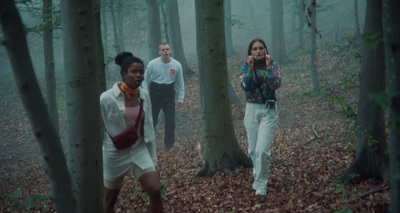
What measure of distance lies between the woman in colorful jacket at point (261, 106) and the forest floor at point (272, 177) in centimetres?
43

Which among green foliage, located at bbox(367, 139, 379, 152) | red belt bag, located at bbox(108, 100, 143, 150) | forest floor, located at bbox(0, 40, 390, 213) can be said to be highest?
red belt bag, located at bbox(108, 100, 143, 150)

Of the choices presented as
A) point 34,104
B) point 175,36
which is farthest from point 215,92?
point 175,36

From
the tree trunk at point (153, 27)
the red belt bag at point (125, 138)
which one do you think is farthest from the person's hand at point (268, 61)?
the tree trunk at point (153, 27)

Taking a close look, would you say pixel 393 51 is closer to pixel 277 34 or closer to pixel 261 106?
pixel 261 106

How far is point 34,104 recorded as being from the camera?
230cm

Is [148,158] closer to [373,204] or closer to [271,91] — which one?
[271,91]

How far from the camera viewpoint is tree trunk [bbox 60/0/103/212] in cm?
320

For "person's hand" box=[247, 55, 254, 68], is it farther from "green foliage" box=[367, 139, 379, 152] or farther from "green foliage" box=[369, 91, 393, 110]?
"green foliage" box=[369, 91, 393, 110]

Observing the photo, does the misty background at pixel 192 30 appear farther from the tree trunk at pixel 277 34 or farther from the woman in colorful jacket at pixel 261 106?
the woman in colorful jacket at pixel 261 106

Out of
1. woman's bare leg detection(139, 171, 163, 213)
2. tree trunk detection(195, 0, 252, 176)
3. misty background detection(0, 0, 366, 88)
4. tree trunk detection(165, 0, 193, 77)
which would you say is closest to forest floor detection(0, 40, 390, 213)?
tree trunk detection(195, 0, 252, 176)

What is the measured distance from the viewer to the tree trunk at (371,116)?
4.15 metres

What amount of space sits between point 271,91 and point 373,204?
2.08m

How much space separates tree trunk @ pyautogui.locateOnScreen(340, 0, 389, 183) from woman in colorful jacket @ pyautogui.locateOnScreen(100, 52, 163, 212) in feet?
8.56

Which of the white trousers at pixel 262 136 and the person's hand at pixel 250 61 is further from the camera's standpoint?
the person's hand at pixel 250 61
